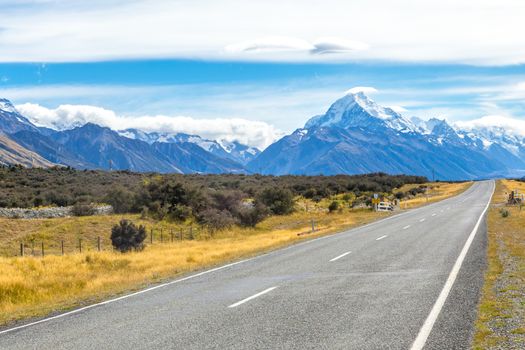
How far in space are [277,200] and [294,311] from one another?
48.3m

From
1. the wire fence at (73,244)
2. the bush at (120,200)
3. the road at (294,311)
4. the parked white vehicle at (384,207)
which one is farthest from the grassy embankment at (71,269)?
the parked white vehicle at (384,207)

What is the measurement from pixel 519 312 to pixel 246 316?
174 inches

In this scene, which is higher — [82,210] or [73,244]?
[82,210]

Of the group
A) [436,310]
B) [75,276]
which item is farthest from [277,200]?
[436,310]

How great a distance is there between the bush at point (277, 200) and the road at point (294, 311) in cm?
4037

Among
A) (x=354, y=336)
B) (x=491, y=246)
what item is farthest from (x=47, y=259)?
(x=354, y=336)

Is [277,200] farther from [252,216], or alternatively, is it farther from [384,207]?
[384,207]

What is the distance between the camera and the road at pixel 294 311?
7.72m

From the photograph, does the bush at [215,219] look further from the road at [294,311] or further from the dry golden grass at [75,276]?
the road at [294,311]

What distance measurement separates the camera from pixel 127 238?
32.4m

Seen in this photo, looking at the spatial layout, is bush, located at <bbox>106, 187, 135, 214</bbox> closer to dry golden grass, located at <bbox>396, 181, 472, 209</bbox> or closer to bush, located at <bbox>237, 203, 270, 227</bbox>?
bush, located at <bbox>237, 203, 270, 227</bbox>

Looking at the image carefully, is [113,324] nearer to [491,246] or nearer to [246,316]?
[246,316]

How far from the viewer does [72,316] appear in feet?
34.6

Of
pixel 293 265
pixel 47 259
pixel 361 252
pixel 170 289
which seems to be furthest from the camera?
pixel 47 259
